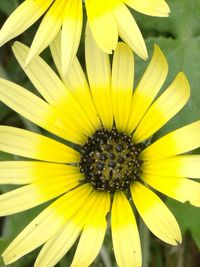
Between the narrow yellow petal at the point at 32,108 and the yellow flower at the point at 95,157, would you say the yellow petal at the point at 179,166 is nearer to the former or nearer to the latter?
the yellow flower at the point at 95,157

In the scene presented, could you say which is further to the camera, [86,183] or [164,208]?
[86,183]

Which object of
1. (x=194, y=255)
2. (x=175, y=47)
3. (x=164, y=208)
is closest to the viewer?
(x=164, y=208)

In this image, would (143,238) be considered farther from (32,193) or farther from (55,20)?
(55,20)

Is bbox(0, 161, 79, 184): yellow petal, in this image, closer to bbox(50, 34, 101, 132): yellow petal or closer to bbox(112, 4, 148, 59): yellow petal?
bbox(50, 34, 101, 132): yellow petal

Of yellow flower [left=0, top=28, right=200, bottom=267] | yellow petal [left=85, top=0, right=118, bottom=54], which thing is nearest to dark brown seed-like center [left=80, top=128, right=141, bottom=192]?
yellow flower [left=0, top=28, right=200, bottom=267]

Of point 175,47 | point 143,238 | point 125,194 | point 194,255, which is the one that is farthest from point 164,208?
point 194,255

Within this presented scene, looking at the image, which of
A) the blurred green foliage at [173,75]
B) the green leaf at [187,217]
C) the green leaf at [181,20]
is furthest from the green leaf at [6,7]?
the green leaf at [187,217]
